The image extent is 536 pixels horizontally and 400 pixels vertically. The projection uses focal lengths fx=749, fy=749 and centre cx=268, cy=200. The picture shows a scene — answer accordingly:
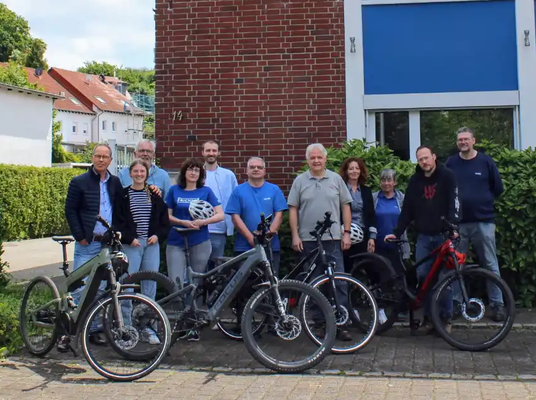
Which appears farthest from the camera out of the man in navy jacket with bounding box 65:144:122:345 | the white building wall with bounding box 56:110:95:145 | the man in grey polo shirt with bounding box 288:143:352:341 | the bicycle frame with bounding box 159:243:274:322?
the white building wall with bounding box 56:110:95:145

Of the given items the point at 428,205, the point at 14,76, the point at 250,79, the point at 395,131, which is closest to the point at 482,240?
the point at 428,205

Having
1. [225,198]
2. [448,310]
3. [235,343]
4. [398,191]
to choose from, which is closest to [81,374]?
[235,343]

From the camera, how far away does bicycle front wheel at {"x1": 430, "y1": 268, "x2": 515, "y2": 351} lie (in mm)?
6535

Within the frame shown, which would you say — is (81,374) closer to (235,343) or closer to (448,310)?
(235,343)

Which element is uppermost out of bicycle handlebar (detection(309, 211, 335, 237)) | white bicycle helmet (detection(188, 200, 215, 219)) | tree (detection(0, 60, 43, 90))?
tree (detection(0, 60, 43, 90))

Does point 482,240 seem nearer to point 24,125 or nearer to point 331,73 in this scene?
point 331,73

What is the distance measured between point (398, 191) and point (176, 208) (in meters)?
2.34

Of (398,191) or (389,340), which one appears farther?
(398,191)

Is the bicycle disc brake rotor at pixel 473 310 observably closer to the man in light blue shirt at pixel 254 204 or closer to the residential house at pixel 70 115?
the man in light blue shirt at pixel 254 204

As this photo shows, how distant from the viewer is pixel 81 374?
594 centimetres

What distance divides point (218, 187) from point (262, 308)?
2225 mm

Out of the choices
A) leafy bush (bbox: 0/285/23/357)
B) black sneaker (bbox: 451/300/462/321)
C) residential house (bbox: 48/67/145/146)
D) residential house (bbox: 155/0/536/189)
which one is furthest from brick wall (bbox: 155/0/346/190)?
residential house (bbox: 48/67/145/146)

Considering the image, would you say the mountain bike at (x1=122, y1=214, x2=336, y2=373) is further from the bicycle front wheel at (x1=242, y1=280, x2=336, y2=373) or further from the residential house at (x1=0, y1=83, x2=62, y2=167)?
the residential house at (x1=0, y1=83, x2=62, y2=167)

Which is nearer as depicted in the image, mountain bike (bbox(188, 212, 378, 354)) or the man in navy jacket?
mountain bike (bbox(188, 212, 378, 354))
